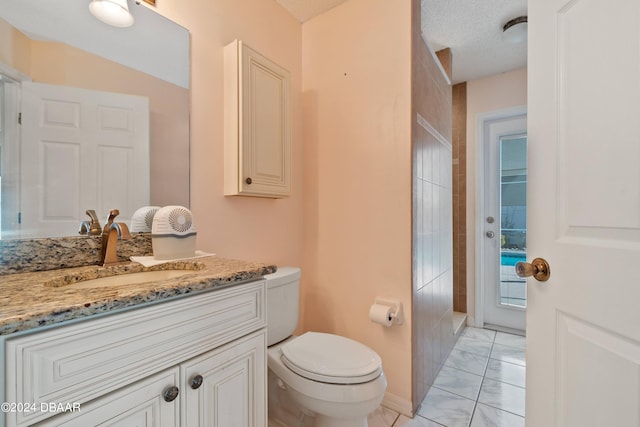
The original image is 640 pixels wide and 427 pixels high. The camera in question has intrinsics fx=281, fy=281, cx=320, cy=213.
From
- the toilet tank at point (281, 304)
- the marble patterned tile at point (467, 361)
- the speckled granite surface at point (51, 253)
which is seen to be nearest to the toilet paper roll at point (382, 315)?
the toilet tank at point (281, 304)

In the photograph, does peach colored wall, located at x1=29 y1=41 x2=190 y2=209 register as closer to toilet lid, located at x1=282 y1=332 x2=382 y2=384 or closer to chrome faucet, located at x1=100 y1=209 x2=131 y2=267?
chrome faucet, located at x1=100 y1=209 x2=131 y2=267

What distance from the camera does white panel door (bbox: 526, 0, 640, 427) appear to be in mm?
535

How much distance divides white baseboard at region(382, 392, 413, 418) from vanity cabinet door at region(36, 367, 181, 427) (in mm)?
1220

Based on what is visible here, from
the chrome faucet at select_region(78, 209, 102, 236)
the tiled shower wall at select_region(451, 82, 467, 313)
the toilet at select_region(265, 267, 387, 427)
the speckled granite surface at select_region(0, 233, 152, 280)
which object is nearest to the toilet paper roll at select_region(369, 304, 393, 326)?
the toilet at select_region(265, 267, 387, 427)

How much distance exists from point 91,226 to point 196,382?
0.68 meters

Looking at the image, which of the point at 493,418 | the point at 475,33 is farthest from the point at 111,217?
the point at 475,33

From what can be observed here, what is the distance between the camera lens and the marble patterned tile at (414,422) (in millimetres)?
1412

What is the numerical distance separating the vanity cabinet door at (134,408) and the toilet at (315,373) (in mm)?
544

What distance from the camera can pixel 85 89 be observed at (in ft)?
3.26

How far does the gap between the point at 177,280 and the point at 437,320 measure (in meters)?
1.72

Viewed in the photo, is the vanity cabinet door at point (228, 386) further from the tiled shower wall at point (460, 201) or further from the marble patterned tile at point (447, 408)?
the tiled shower wall at point (460, 201)

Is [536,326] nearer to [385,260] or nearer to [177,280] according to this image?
[385,260]

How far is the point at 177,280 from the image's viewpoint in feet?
2.37

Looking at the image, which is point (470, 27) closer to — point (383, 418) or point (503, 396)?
point (503, 396)
